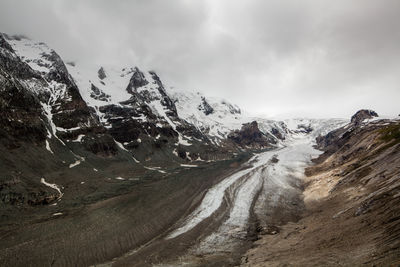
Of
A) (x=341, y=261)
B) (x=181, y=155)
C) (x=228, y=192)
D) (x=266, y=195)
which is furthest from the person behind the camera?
(x=181, y=155)

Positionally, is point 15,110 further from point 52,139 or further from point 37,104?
point 37,104

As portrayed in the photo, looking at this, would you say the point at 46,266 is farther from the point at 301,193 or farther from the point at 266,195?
the point at 301,193

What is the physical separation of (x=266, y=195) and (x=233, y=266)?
39.5 meters

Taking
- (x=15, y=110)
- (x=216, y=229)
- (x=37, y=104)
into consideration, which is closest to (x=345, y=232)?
(x=216, y=229)

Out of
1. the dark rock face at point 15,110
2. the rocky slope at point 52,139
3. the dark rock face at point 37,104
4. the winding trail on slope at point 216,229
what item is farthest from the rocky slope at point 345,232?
the dark rock face at point 37,104

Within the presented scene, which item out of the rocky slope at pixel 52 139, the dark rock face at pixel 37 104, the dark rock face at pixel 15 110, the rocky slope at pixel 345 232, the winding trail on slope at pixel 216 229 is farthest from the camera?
the dark rock face at pixel 37 104

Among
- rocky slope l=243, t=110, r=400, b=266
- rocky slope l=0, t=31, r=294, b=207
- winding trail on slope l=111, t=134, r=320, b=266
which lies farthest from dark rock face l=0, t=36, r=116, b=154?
rocky slope l=243, t=110, r=400, b=266

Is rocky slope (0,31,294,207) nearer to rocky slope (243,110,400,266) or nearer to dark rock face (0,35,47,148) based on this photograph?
Result: dark rock face (0,35,47,148)

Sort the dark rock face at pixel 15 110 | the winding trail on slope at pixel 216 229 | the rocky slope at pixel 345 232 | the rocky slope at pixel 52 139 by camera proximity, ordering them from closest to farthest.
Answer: the rocky slope at pixel 345 232 < the winding trail on slope at pixel 216 229 < the rocky slope at pixel 52 139 < the dark rock face at pixel 15 110

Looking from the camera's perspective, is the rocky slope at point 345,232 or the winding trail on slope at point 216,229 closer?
the rocky slope at point 345,232

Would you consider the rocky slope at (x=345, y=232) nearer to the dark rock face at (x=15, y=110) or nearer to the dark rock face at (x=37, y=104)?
the dark rock face at (x=15, y=110)

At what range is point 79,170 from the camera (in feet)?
346

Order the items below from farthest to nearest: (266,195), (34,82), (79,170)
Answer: (34,82)
(79,170)
(266,195)

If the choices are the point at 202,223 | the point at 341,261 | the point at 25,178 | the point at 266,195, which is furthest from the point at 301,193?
the point at 25,178
